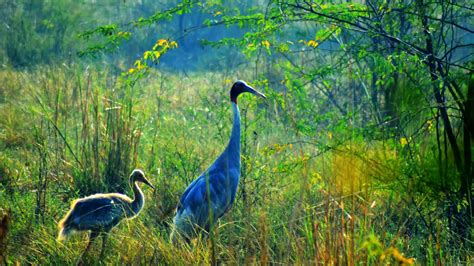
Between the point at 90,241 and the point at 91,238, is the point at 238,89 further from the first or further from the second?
the point at 90,241

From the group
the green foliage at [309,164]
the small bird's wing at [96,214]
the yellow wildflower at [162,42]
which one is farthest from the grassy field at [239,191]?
the yellow wildflower at [162,42]

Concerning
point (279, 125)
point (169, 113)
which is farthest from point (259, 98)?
point (169, 113)

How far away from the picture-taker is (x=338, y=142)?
Answer: 5137 millimetres

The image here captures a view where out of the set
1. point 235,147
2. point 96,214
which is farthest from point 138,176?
point 235,147

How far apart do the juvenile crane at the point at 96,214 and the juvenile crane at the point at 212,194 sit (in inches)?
14.4

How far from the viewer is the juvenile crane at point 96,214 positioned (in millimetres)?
5367

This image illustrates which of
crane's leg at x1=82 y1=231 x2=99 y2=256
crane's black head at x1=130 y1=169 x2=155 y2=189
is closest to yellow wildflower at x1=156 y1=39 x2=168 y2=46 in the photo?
crane's black head at x1=130 y1=169 x2=155 y2=189

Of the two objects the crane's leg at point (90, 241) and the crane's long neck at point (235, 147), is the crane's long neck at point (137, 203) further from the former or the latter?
the crane's long neck at point (235, 147)

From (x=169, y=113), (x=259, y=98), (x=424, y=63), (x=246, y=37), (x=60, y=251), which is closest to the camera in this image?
(x=60, y=251)

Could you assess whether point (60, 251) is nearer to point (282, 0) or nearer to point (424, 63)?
point (282, 0)

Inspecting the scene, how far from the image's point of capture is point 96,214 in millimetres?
5566

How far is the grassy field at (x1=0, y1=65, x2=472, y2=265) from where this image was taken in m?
4.09

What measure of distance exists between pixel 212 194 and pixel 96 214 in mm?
848

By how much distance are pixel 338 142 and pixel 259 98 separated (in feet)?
4.58
